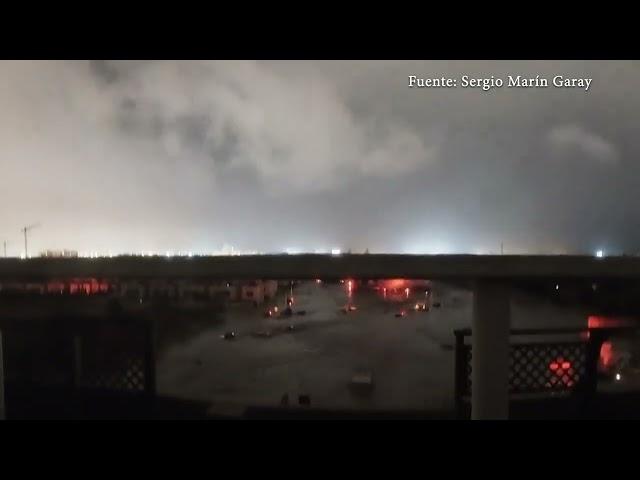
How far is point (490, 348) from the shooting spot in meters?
1.53

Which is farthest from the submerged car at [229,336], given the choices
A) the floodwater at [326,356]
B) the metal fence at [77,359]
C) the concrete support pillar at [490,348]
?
the concrete support pillar at [490,348]

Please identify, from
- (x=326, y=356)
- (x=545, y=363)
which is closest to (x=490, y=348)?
(x=545, y=363)

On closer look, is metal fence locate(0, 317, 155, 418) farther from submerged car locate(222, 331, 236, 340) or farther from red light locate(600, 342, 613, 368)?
red light locate(600, 342, 613, 368)

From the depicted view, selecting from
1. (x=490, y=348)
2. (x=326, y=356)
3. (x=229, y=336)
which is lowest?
(x=326, y=356)

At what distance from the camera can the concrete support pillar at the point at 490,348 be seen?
1506 mm

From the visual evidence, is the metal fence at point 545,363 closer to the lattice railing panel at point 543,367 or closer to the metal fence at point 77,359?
the lattice railing panel at point 543,367

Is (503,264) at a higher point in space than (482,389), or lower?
higher

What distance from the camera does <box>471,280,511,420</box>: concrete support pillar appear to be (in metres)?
1.51

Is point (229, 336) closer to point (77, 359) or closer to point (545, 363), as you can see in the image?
point (77, 359)

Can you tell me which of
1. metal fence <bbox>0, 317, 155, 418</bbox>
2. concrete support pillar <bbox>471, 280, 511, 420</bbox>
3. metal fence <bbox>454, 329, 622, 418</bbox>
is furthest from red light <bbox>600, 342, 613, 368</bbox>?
metal fence <bbox>0, 317, 155, 418</bbox>
